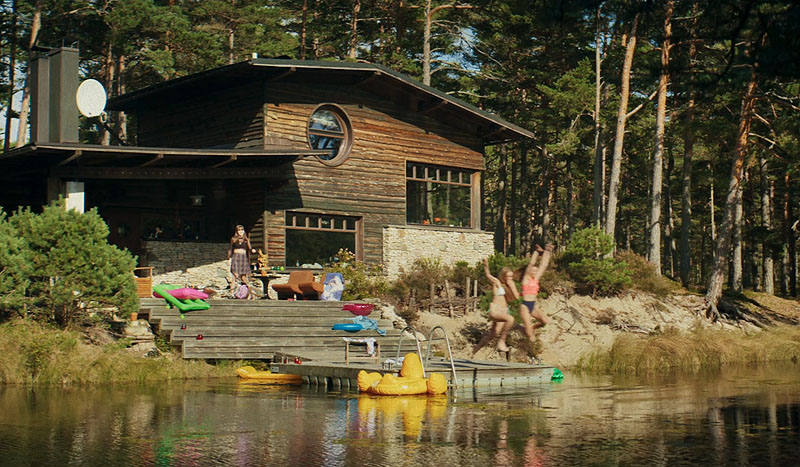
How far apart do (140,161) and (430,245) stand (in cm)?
1061

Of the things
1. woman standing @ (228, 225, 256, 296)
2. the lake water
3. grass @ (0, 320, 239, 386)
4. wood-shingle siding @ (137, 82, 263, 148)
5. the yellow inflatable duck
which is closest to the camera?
the lake water

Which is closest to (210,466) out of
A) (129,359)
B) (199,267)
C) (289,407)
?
(289,407)

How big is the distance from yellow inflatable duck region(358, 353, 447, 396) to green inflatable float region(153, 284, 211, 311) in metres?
5.50

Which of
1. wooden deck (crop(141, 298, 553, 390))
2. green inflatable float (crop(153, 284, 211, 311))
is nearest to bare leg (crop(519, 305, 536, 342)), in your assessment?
wooden deck (crop(141, 298, 553, 390))

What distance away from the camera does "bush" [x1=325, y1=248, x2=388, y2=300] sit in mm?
27859

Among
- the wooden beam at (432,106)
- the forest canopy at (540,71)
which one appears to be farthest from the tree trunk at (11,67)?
the wooden beam at (432,106)

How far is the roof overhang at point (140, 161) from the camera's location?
22.7 meters

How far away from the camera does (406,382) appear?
18641 millimetres

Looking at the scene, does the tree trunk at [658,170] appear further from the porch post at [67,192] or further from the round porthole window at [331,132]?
the porch post at [67,192]

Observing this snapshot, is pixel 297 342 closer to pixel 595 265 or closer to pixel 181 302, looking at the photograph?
pixel 181 302

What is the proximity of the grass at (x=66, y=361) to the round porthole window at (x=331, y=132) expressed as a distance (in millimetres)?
10346

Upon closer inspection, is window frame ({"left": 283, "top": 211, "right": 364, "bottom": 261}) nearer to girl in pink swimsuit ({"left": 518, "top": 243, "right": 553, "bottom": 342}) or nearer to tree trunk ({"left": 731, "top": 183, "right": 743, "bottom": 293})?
girl in pink swimsuit ({"left": 518, "top": 243, "right": 553, "bottom": 342})

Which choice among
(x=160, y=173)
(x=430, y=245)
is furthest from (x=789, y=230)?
(x=160, y=173)

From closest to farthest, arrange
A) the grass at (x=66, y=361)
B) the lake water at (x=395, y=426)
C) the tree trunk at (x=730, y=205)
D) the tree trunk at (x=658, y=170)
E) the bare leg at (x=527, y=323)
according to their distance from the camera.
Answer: the lake water at (x=395, y=426), the bare leg at (x=527, y=323), the grass at (x=66, y=361), the tree trunk at (x=730, y=205), the tree trunk at (x=658, y=170)
